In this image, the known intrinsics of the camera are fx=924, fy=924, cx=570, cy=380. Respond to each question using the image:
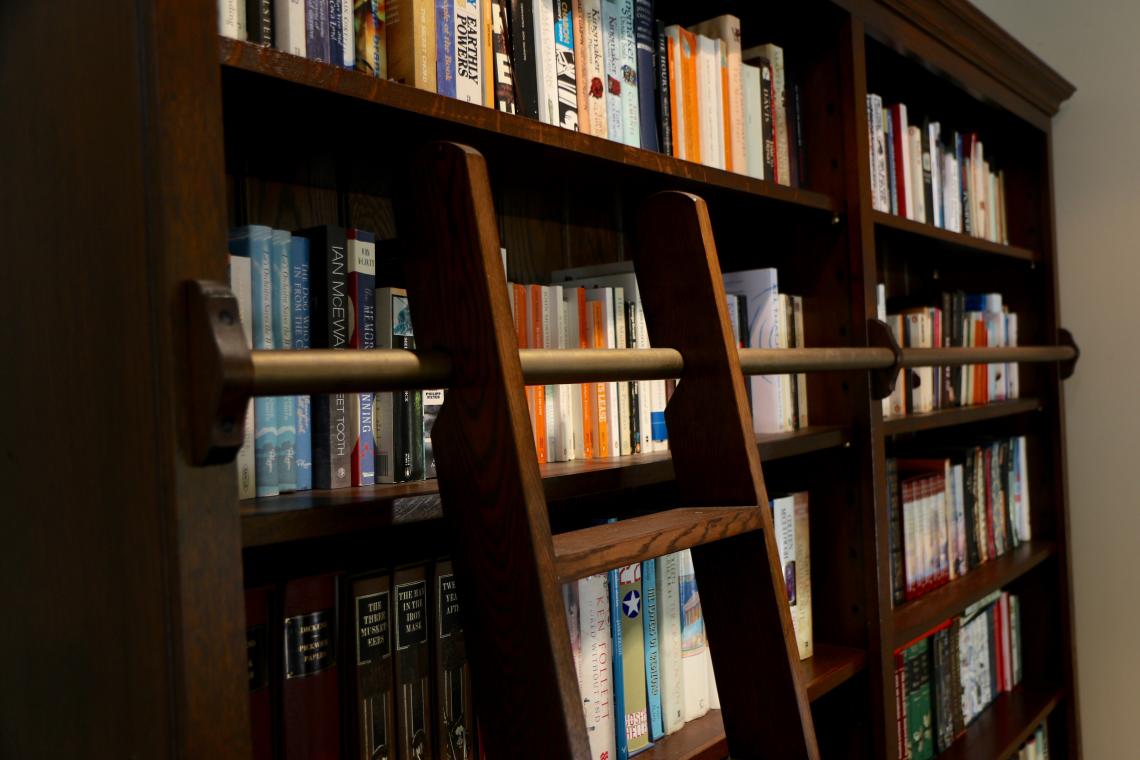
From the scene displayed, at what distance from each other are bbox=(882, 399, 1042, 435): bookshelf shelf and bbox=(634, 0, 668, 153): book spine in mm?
608

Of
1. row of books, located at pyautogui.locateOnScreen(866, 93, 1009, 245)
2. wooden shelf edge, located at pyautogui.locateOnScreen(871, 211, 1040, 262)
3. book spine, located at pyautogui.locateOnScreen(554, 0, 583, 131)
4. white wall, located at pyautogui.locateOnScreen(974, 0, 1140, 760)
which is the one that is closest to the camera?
book spine, located at pyautogui.locateOnScreen(554, 0, 583, 131)

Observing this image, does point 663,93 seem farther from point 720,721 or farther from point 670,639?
point 720,721

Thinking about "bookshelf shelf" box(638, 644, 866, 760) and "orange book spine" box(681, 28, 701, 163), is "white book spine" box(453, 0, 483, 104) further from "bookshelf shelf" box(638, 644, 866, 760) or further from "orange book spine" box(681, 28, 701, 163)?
"bookshelf shelf" box(638, 644, 866, 760)

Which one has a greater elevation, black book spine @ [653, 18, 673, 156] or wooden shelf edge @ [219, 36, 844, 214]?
black book spine @ [653, 18, 673, 156]

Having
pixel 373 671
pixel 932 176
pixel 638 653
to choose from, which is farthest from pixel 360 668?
pixel 932 176

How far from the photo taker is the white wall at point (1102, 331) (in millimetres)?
2133

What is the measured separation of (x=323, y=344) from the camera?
0.80 metres

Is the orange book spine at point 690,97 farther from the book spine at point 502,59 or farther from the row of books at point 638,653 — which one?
the row of books at point 638,653

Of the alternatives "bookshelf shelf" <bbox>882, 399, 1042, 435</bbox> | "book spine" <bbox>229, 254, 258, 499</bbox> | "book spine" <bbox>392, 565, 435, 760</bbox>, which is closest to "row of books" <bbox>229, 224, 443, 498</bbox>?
"book spine" <bbox>229, 254, 258, 499</bbox>

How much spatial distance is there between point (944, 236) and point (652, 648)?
38.7 inches

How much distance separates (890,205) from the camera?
65.1 inches

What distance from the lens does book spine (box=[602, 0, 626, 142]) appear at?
3.46ft

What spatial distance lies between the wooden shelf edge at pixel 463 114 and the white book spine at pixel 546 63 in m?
0.06

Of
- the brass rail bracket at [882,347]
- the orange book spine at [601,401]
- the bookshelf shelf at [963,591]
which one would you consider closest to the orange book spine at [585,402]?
the orange book spine at [601,401]
